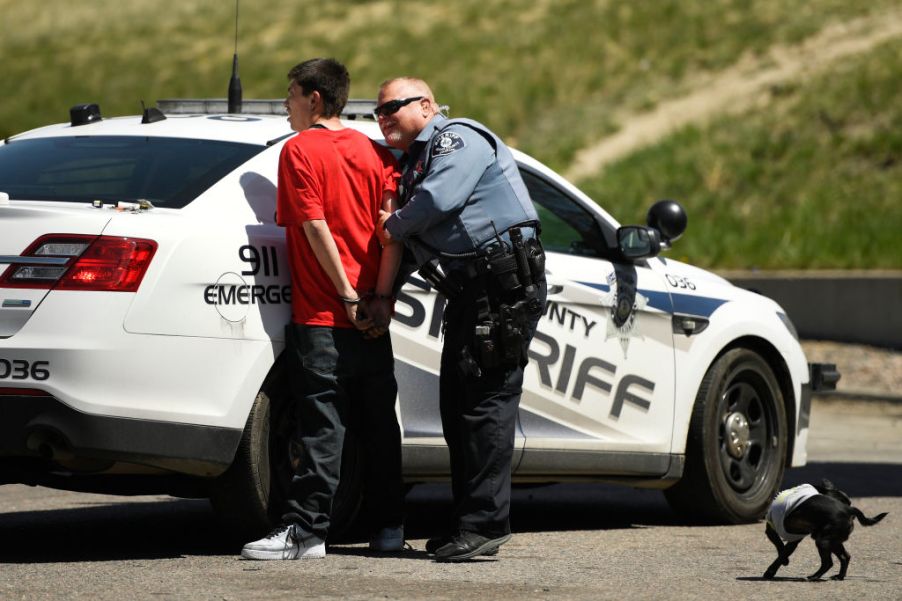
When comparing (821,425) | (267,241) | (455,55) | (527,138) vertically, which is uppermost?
(455,55)

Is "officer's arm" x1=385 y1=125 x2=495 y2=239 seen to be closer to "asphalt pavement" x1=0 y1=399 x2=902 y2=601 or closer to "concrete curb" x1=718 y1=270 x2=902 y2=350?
"asphalt pavement" x1=0 y1=399 x2=902 y2=601

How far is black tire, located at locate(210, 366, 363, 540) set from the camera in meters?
5.80

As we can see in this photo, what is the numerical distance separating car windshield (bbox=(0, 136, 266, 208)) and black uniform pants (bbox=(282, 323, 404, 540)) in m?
0.68

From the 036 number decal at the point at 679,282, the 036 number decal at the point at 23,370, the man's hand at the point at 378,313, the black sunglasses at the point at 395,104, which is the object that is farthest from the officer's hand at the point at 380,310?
the 036 number decal at the point at 679,282

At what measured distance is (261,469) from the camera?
19.2ft

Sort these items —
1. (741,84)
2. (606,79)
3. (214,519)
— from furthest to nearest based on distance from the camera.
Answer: (606,79), (741,84), (214,519)

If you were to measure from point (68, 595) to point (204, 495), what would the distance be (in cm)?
91

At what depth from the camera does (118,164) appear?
20.2 ft

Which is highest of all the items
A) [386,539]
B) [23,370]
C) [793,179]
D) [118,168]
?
[793,179]

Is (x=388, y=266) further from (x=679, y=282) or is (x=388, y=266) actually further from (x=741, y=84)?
(x=741, y=84)

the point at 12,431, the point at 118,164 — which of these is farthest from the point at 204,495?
the point at 118,164

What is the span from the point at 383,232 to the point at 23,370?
4.46 ft

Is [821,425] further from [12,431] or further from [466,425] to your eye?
[12,431]

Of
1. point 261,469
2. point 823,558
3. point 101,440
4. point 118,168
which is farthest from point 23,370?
point 823,558
